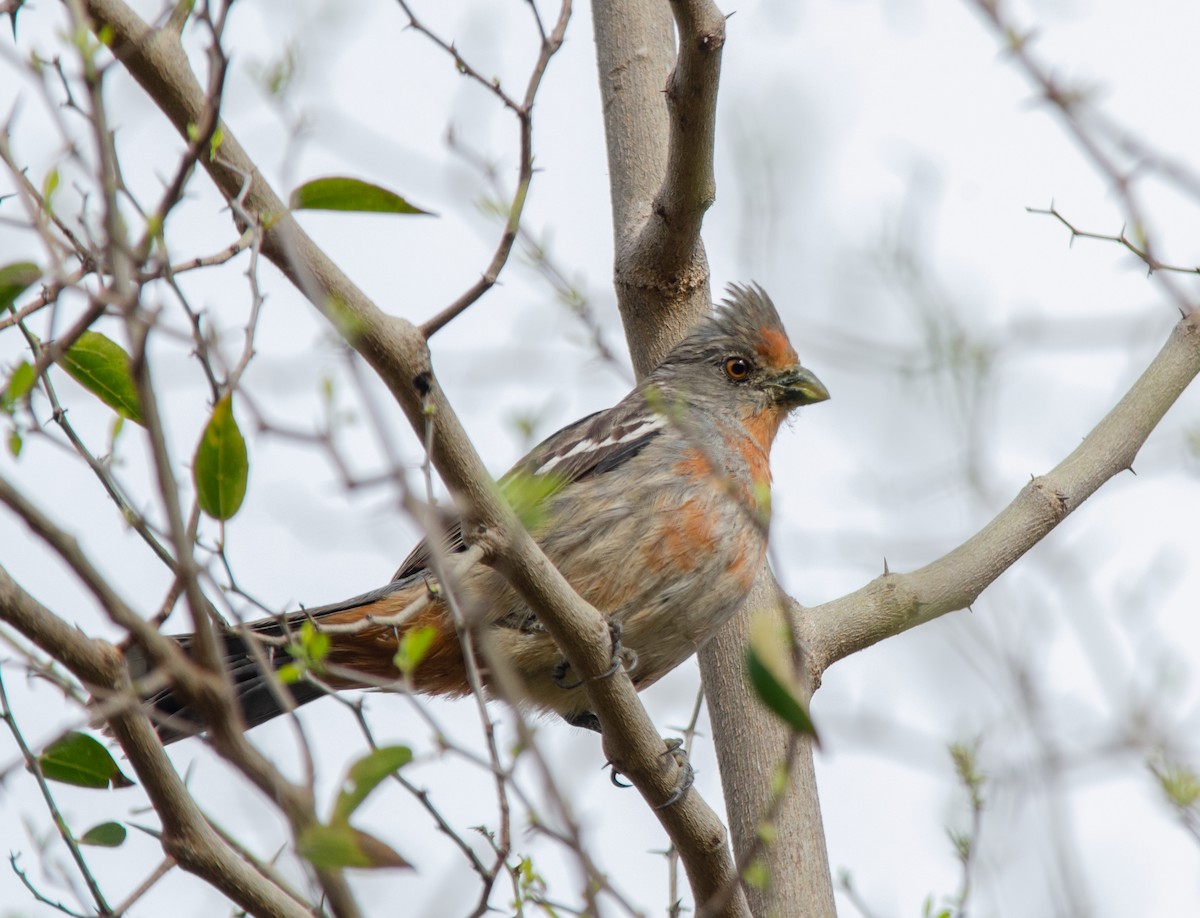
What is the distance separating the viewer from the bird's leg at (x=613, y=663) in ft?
12.1

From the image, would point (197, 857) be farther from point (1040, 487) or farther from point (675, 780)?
point (1040, 487)

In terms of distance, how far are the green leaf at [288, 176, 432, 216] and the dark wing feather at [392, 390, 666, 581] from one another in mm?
2580

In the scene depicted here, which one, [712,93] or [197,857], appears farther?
[712,93]

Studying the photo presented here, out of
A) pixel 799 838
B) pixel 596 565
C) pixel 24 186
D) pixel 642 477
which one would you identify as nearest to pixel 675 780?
pixel 799 838

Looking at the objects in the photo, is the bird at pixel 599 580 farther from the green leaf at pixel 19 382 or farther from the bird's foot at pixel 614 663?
the green leaf at pixel 19 382

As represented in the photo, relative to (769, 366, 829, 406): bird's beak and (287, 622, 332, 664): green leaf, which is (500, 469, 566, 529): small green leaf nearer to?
(287, 622, 332, 664): green leaf

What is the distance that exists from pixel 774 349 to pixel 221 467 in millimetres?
4077

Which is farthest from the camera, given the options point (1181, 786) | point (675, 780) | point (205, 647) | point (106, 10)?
point (675, 780)

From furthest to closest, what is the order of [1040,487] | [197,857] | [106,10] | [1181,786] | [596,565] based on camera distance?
[596,565] < [1040,487] < [1181,786] < [106,10] < [197,857]

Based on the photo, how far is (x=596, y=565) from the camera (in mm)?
5199

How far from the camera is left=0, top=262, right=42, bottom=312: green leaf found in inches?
101

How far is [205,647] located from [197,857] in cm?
92

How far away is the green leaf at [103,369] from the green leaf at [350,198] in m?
0.69

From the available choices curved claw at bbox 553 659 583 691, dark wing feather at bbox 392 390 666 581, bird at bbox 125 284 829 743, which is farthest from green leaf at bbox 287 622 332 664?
dark wing feather at bbox 392 390 666 581
